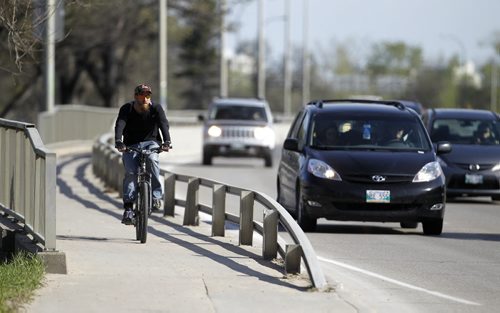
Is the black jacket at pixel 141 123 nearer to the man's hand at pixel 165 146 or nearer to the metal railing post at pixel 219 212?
the man's hand at pixel 165 146

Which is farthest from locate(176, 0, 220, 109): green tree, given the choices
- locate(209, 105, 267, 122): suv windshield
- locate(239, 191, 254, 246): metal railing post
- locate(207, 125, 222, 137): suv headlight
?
locate(239, 191, 254, 246): metal railing post

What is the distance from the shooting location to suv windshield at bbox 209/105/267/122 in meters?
39.8

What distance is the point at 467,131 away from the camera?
25.8 metres

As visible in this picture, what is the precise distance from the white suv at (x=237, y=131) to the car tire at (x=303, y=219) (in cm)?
2121

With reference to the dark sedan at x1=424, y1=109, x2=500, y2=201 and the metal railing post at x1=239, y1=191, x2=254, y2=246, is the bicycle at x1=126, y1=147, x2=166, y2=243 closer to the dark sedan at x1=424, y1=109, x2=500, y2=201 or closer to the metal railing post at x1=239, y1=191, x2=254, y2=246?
the metal railing post at x1=239, y1=191, x2=254, y2=246

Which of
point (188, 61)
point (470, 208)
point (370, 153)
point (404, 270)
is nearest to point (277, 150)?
point (470, 208)

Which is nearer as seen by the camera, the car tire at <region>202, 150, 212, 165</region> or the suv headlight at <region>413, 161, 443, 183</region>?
the suv headlight at <region>413, 161, 443, 183</region>

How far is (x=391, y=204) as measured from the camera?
57.9 ft

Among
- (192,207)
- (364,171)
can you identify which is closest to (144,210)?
(192,207)

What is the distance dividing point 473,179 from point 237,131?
15794mm

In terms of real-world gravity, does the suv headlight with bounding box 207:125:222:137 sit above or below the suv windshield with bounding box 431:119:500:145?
below

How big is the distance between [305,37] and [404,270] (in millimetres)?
84206

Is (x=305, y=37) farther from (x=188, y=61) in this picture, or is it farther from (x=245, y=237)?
(x=245, y=237)

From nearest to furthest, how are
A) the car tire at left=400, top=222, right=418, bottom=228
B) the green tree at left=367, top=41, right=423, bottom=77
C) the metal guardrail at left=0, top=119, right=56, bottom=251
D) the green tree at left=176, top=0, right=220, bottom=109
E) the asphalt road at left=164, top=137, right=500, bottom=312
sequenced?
1. the asphalt road at left=164, top=137, right=500, bottom=312
2. the metal guardrail at left=0, top=119, right=56, bottom=251
3. the car tire at left=400, top=222, right=418, bottom=228
4. the green tree at left=176, top=0, right=220, bottom=109
5. the green tree at left=367, top=41, right=423, bottom=77
